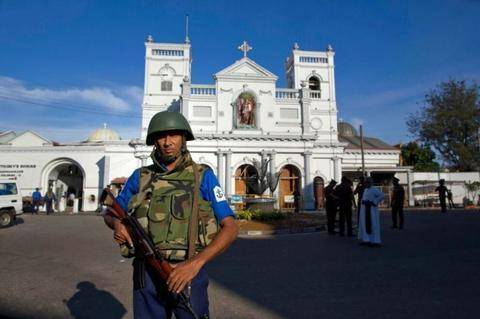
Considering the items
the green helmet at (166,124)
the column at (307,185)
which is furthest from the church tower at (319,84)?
the green helmet at (166,124)

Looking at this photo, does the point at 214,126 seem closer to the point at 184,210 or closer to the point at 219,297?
the point at 219,297

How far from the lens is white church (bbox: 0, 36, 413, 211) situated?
82.6 feet

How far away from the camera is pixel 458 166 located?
3416cm

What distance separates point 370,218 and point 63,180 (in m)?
29.7

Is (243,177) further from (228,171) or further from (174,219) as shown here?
(174,219)

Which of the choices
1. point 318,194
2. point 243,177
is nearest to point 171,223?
point 243,177

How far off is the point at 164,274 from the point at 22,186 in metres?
28.6

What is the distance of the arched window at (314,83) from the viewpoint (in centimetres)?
2991

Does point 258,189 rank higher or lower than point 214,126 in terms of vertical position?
lower

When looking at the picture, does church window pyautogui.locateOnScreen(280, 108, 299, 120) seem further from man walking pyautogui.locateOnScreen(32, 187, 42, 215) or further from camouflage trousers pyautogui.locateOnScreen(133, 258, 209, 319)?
camouflage trousers pyautogui.locateOnScreen(133, 258, 209, 319)

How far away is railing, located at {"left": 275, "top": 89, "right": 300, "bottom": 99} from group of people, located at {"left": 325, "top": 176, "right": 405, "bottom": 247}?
17.4 m

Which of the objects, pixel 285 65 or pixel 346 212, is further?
pixel 285 65

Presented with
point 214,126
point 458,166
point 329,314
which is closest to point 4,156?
point 214,126

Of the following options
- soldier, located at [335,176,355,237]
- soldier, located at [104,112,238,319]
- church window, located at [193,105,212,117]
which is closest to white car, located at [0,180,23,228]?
soldier, located at [335,176,355,237]
